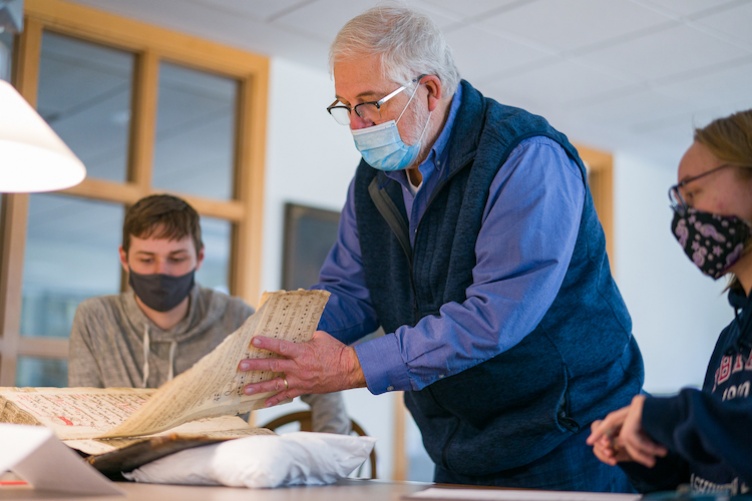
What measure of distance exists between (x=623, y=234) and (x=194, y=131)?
300cm

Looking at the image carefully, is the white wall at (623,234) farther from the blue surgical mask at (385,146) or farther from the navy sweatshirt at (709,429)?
the navy sweatshirt at (709,429)

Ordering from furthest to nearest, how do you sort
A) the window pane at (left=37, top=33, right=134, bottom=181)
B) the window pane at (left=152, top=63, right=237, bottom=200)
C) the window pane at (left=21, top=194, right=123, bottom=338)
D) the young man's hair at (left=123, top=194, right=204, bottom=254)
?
the window pane at (left=21, top=194, right=123, bottom=338), the window pane at (left=152, top=63, right=237, bottom=200), the window pane at (left=37, top=33, right=134, bottom=181), the young man's hair at (left=123, top=194, right=204, bottom=254)

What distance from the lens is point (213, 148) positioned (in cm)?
667

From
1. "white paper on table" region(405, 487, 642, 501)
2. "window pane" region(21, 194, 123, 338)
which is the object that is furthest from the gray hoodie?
"window pane" region(21, 194, 123, 338)

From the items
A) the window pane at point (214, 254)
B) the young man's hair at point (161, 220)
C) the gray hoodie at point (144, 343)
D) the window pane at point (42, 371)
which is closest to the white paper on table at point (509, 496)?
the gray hoodie at point (144, 343)

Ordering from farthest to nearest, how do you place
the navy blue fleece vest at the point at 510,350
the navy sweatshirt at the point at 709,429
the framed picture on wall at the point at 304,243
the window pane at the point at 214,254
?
the window pane at the point at 214,254 < the framed picture on wall at the point at 304,243 < the navy blue fleece vest at the point at 510,350 < the navy sweatshirt at the point at 709,429

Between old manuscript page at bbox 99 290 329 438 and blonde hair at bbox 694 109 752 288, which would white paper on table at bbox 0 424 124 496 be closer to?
old manuscript page at bbox 99 290 329 438

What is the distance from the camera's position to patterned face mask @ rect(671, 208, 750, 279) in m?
1.24

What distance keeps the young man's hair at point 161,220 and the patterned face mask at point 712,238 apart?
143cm

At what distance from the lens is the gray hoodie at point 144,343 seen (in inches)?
88.7

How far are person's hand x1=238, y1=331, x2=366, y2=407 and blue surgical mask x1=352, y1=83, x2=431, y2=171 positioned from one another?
392 mm

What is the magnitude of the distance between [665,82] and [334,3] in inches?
77.9

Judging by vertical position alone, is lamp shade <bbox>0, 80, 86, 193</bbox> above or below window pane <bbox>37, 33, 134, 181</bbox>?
below

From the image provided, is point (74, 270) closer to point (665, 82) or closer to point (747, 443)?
point (665, 82)
